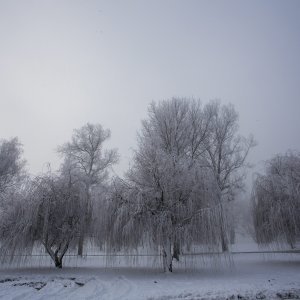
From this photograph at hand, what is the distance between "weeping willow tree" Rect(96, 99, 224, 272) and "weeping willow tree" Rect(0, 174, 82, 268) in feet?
7.61

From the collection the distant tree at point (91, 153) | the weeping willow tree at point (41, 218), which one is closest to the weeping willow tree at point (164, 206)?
the weeping willow tree at point (41, 218)

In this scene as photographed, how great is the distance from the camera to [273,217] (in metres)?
12.7

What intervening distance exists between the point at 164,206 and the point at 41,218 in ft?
19.9

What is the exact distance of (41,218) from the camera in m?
12.9

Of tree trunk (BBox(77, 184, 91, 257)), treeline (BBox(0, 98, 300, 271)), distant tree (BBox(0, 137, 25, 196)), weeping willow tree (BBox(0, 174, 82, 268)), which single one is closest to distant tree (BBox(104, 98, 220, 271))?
treeline (BBox(0, 98, 300, 271))

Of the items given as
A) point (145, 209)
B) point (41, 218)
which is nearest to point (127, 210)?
point (145, 209)

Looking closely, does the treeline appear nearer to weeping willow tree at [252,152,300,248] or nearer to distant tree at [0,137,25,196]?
weeping willow tree at [252,152,300,248]

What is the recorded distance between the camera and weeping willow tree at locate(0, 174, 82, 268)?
39.7 feet

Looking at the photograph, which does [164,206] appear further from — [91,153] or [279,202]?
[91,153]

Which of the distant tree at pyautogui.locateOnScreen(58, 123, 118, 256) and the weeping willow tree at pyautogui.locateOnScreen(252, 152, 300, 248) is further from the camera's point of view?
the distant tree at pyautogui.locateOnScreen(58, 123, 118, 256)

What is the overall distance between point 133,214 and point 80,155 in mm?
12705

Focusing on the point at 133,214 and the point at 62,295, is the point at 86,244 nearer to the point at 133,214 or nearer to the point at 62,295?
the point at 133,214

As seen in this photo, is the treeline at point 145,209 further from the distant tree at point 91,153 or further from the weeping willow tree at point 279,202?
the distant tree at point 91,153

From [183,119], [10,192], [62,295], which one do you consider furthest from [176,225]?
[183,119]
